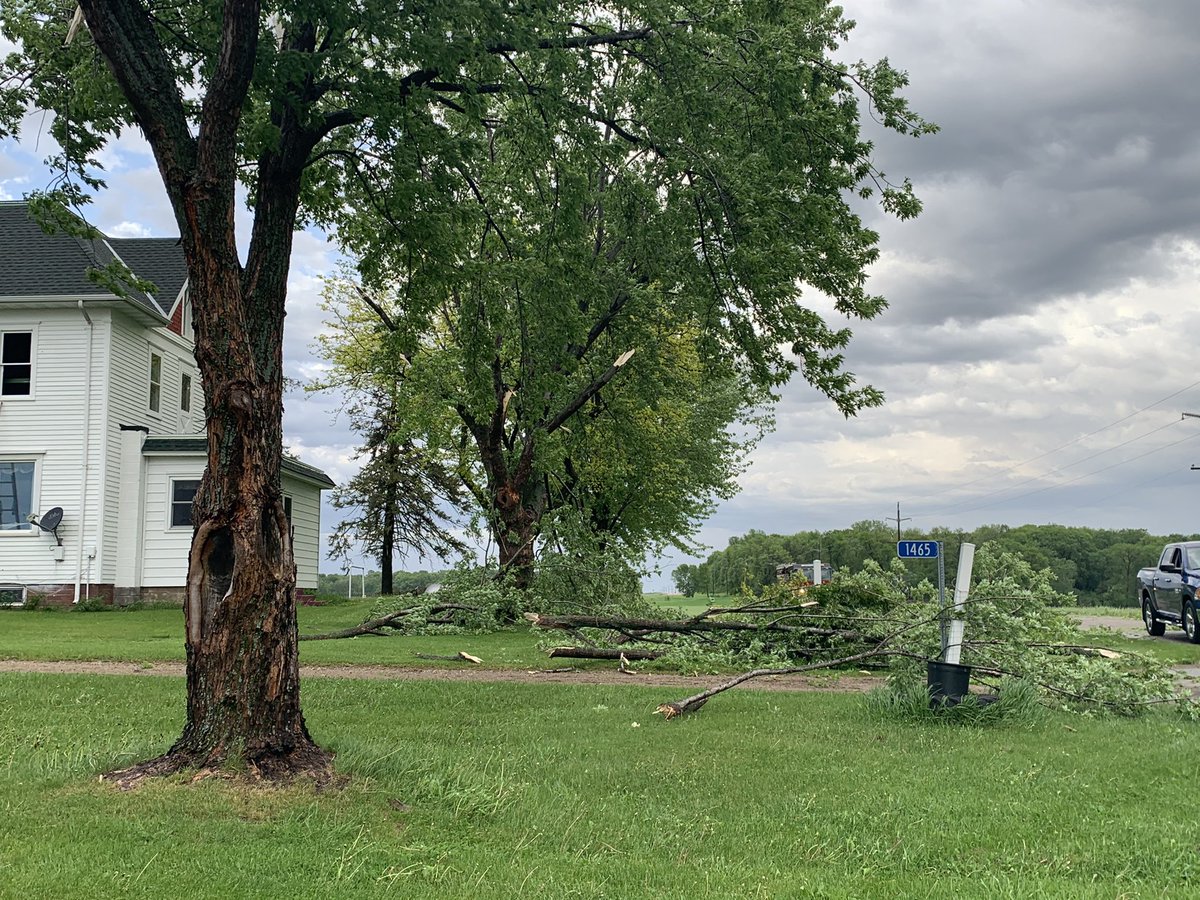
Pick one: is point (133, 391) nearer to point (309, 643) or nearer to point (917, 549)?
point (309, 643)

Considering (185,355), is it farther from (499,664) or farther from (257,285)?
(257,285)

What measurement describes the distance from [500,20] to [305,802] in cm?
590

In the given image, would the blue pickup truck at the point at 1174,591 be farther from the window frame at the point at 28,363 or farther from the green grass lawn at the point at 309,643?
the window frame at the point at 28,363

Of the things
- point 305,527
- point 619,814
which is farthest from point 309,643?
point 305,527

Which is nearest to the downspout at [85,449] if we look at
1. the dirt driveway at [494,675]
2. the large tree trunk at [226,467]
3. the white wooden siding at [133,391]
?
the white wooden siding at [133,391]

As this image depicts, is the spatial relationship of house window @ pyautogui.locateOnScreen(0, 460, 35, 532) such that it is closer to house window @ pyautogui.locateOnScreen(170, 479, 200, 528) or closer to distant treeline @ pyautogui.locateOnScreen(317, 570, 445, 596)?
house window @ pyautogui.locateOnScreen(170, 479, 200, 528)

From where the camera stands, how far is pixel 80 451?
24.5m

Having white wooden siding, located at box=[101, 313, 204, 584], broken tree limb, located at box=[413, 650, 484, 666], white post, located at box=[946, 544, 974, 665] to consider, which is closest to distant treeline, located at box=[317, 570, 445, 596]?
white wooden siding, located at box=[101, 313, 204, 584]

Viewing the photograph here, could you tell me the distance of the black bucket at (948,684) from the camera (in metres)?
8.99

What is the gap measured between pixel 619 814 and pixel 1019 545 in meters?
55.3

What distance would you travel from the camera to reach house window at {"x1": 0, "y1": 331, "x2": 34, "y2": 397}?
81.8ft

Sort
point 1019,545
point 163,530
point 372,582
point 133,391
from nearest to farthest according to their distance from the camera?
point 163,530, point 133,391, point 372,582, point 1019,545

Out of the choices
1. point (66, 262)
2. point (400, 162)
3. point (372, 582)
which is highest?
point (66, 262)

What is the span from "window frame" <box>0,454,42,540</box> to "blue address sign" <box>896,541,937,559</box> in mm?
22480
